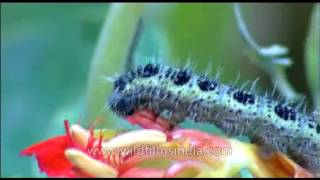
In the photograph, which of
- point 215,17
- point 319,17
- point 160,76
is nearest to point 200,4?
point 215,17

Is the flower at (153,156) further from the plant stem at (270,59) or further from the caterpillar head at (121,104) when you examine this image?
the plant stem at (270,59)

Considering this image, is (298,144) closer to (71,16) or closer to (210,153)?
(210,153)

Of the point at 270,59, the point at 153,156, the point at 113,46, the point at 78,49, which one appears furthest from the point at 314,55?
the point at 78,49

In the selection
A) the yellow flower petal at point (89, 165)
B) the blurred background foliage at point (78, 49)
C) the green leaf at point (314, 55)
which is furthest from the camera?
the blurred background foliage at point (78, 49)

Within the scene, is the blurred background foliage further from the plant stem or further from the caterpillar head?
the caterpillar head

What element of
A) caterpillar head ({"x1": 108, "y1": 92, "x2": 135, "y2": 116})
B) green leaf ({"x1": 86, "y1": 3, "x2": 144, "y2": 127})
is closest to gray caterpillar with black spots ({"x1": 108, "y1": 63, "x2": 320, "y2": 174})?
caterpillar head ({"x1": 108, "y1": 92, "x2": 135, "y2": 116})

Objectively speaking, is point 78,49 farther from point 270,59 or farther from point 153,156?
point 153,156

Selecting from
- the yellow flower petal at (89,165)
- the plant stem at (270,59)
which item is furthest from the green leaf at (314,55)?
the yellow flower petal at (89,165)
